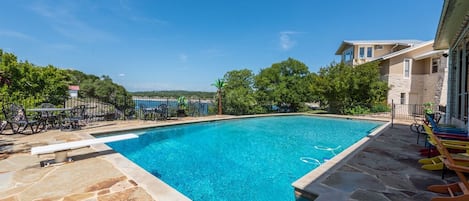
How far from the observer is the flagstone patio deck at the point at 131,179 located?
274cm

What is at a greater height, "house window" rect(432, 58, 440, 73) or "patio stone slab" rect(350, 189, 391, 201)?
"house window" rect(432, 58, 440, 73)

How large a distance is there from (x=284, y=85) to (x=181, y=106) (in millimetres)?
9973

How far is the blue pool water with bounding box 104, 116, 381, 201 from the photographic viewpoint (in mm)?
4184

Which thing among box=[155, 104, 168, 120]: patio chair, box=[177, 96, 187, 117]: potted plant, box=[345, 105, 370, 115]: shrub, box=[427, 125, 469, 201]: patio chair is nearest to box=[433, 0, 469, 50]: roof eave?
box=[427, 125, 469, 201]: patio chair

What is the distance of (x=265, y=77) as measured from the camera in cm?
2022

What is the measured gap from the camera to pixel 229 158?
610 centimetres

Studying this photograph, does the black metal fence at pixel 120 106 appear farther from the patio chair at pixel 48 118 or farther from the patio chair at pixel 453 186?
the patio chair at pixel 453 186

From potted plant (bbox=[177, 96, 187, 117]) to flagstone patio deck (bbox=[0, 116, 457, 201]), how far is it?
8.36 m

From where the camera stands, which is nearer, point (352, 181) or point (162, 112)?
point (352, 181)

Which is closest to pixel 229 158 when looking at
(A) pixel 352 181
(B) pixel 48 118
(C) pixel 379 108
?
(A) pixel 352 181

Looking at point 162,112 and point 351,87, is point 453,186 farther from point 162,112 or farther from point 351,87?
point 351,87

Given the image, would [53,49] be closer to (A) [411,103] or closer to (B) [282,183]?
(B) [282,183]

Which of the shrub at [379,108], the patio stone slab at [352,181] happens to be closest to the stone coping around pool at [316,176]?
the patio stone slab at [352,181]

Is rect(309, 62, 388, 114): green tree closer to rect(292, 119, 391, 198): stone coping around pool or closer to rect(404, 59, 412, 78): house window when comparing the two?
rect(404, 59, 412, 78): house window
